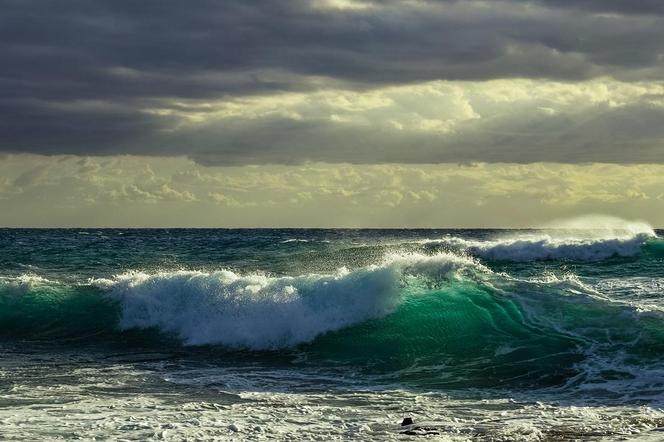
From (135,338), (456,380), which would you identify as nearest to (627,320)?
(456,380)

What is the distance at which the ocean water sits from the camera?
12.4 m

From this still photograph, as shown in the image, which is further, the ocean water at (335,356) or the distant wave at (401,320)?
the distant wave at (401,320)

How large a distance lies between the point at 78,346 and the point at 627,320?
46.0 ft

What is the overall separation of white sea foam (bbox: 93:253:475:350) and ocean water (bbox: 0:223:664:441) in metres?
0.05

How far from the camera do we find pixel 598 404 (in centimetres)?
1419

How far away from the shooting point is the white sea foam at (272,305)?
21.8m

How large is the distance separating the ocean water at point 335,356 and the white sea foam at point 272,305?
2.2 inches

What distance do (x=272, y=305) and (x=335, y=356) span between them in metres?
3.79

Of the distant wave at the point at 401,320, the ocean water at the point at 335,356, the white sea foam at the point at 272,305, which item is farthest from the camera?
the white sea foam at the point at 272,305

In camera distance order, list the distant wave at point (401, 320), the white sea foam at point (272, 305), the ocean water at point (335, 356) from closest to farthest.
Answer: the ocean water at point (335, 356) < the distant wave at point (401, 320) < the white sea foam at point (272, 305)

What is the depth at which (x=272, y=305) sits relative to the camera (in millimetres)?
23016

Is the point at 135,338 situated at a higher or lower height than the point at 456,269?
lower

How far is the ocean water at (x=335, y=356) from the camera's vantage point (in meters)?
12.4

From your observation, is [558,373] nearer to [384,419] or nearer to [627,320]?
[627,320]
